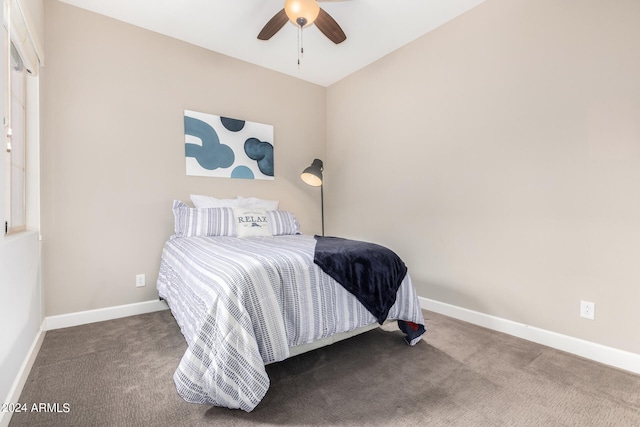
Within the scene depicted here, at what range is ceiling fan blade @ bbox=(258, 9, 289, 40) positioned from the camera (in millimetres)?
2283

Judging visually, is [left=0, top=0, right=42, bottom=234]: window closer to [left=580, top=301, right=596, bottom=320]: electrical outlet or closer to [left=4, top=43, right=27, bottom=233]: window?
[left=4, top=43, right=27, bottom=233]: window

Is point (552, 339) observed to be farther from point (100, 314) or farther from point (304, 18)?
point (100, 314)

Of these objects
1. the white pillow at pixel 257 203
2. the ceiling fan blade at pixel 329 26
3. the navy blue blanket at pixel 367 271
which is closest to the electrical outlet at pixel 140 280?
the white pillow at pixel 257 203

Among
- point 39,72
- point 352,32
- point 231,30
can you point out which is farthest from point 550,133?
point 39,72

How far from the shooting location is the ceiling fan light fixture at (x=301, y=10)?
78.7 inches

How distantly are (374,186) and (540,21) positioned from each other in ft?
6.37

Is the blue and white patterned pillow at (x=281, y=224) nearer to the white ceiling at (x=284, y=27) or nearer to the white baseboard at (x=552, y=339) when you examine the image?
the white baseboard at (x=552, y=339)

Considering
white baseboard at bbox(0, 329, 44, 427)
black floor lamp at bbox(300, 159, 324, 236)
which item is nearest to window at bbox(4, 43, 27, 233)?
white baseboard at bbox(0, 329, 44, 427)

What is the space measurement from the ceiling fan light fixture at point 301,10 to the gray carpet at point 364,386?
7.65 ft

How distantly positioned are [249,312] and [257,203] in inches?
78.4

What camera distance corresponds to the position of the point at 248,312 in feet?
4.71

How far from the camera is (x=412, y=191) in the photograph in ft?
10.00

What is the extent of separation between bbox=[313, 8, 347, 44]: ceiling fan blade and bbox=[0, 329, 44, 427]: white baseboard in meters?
2.92

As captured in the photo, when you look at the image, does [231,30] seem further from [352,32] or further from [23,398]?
[23,398]
